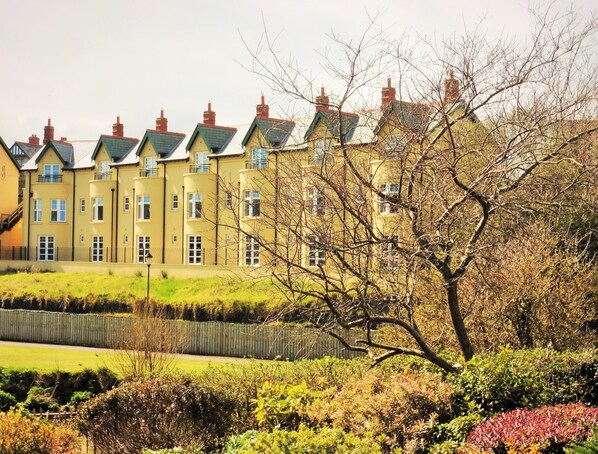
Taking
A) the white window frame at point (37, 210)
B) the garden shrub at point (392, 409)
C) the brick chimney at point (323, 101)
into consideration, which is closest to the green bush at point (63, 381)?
the brick chimney at point (323, 101)

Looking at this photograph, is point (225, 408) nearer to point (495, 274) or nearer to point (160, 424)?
point (160, 424)

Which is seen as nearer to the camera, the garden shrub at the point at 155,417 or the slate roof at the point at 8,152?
the garden shrub at the point at 155,417

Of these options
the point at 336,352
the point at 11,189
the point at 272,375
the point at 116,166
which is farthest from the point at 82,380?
the point at 11,189

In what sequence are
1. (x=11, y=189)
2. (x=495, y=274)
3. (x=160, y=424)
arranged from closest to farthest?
(x=160, y=424) < (x=495, y=274) < (x=11, y=189)

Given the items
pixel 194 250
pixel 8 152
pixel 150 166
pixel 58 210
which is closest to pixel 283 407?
pixel 194 250

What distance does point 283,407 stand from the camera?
1273cm

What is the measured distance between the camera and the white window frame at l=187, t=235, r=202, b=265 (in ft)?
177

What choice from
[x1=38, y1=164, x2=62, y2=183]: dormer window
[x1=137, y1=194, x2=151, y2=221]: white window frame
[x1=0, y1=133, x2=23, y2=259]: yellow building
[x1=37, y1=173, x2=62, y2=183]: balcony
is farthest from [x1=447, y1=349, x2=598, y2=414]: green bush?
[x1=0, y1=133, x2=23, y2=259]: yellow building

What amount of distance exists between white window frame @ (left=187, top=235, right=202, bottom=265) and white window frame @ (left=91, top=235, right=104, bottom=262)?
8950mm

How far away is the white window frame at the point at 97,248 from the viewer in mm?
60744

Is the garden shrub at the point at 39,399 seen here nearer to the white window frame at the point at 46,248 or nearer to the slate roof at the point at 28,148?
the white window frame at the point at 46,248

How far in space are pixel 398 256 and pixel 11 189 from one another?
6071 cm

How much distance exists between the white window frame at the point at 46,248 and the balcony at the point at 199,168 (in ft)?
47.3

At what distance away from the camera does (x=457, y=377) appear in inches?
493
